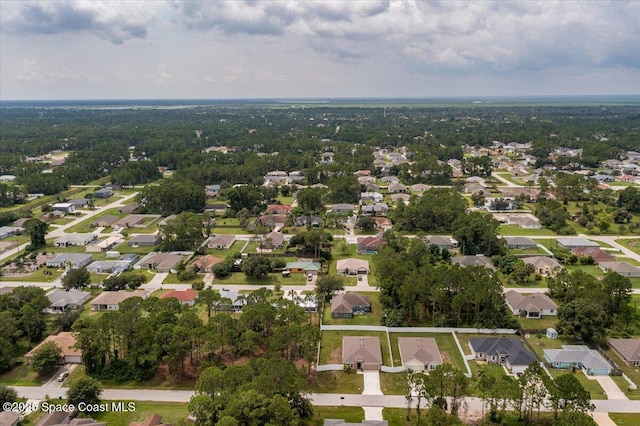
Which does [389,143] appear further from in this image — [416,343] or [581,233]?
[416,343]

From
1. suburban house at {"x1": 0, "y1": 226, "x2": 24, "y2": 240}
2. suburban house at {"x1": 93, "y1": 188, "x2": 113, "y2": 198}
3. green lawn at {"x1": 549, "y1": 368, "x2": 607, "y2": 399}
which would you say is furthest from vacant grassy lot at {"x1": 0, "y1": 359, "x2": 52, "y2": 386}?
suburban house at {"x1": 93, "y1": 188, "x2": 113, "y2": 198}

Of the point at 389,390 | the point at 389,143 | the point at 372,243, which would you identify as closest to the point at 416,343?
the point at 389,390

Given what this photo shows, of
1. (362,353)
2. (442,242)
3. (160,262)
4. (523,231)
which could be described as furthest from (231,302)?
(523,231)

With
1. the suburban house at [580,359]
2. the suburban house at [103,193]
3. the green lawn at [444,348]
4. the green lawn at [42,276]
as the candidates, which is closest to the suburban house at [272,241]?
the green lawn at [42,276]

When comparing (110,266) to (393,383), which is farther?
(110,266)

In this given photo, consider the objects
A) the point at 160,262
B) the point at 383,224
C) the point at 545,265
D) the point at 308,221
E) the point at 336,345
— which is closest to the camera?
the point at 336,345

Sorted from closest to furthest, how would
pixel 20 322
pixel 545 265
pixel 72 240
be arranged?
pixel 20 322 < pixel 545 265 < pixel 72 240

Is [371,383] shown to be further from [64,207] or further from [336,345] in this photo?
[64,207]

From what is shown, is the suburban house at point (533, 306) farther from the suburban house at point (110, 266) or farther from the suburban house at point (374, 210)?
the suburban house at point (110, 266)
